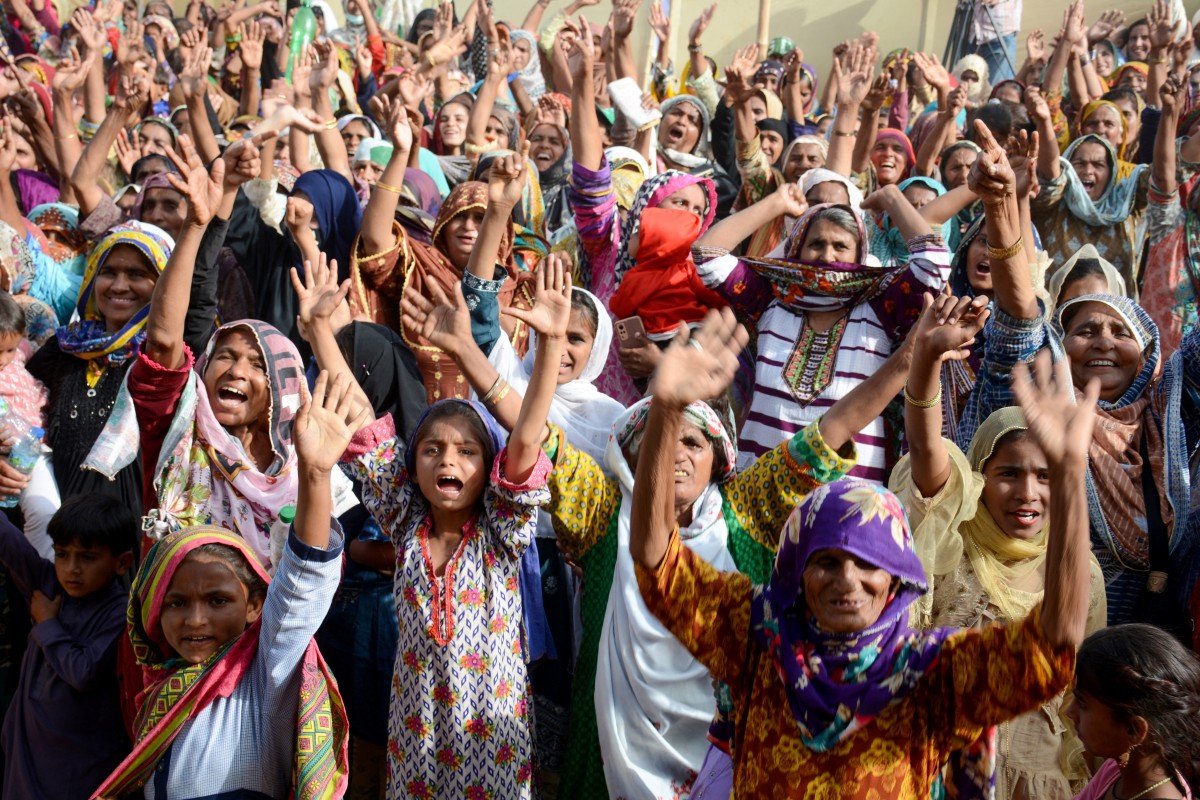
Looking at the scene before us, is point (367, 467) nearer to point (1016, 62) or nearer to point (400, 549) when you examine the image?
point (400, 549)

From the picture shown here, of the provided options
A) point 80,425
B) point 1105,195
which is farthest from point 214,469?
point 1105,195

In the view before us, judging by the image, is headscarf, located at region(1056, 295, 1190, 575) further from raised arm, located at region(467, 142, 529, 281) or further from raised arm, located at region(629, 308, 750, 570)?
raised arm, located at region(467, 142, 529, 281)

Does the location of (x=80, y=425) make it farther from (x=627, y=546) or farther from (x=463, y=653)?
(x=627, y=546)

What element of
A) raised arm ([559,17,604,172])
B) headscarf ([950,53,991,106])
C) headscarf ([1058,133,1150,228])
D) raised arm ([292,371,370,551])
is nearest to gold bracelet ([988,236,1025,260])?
raised arm ([559,17,604,172])

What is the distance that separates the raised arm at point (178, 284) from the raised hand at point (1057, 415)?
2448mm

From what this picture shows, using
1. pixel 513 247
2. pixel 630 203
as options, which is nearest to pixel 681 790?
pixel 513 247

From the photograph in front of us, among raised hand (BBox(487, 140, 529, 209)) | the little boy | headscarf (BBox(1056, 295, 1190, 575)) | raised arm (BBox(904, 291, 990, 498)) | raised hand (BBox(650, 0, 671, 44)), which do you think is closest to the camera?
raised arm (BBox(904, 291, 990, 498))

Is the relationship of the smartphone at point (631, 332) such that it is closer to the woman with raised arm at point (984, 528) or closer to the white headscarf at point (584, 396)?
the white headscarf at point (584, 396)

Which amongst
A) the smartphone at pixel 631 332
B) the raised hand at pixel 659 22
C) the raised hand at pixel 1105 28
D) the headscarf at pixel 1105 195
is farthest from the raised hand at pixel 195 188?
the raised hand at pixel 1105 28

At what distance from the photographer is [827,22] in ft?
39.8

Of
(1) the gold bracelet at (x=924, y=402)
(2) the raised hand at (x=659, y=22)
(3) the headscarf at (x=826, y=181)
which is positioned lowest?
(1) the gold bracelet at (x=924, y=402)

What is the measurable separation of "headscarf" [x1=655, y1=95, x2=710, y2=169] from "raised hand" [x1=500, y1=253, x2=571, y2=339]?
3125 mm

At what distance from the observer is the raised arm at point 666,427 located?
243 centimetres

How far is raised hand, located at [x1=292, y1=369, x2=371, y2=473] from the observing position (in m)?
2.83
